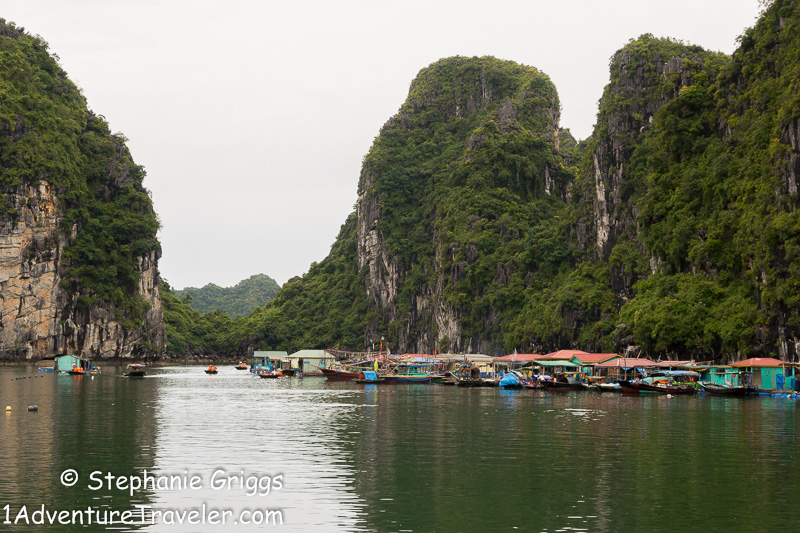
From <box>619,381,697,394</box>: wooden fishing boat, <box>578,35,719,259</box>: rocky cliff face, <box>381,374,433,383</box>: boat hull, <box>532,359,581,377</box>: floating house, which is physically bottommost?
<box>381,374,433,383</box>: boat hull

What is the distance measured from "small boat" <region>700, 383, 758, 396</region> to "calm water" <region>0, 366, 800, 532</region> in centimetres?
1364

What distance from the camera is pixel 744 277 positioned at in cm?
6938

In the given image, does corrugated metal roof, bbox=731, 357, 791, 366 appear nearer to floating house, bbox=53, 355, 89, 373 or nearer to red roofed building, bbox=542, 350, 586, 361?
red roofed building, bbox=542, 350, 586, 361

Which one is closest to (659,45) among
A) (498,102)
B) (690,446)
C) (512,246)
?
(512,246)

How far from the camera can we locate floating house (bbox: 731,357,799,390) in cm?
5938

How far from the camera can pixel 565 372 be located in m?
83.8

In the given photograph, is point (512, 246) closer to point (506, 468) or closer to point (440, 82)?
point (440, 82)

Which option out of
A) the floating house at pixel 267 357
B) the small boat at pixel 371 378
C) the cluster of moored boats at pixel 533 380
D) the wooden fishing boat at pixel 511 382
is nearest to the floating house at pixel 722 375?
the cluster of moored boats at pixel 533 380

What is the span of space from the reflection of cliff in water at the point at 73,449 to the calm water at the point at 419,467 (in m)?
0.08

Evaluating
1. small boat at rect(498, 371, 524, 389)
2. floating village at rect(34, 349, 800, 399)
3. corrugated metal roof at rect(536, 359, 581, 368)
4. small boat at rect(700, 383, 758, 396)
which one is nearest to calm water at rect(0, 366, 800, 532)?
small boat at rect(700, 383, 758, 396)

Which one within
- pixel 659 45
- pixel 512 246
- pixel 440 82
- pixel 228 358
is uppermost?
pixel 440 82

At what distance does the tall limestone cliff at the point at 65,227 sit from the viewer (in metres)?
127

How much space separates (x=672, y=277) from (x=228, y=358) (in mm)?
120631

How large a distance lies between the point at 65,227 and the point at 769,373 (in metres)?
111
